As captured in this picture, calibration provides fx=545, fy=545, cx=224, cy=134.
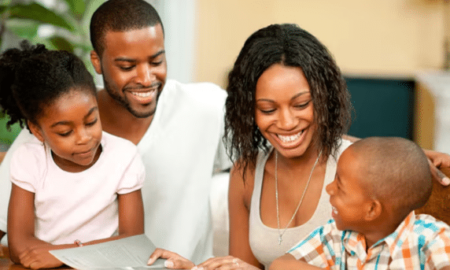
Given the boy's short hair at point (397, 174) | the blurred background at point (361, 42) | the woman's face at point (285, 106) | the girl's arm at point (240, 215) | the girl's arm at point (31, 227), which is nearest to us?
the boy's short hair at point (397, 174)

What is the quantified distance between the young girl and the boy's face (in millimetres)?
588

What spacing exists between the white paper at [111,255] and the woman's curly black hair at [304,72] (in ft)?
1.68

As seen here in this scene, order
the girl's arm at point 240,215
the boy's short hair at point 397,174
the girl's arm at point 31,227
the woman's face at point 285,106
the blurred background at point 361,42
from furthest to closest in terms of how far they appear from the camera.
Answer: the blurred background at point 361,42
the girl's arm at point 240,215
the woman's face at point 285,106
the girl's arm at point 31,227
the boy's short hair at point 397,174

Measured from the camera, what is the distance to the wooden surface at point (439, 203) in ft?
4.71

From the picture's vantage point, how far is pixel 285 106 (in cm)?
151

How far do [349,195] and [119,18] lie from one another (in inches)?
40.6

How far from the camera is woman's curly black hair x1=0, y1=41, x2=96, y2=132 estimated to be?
Answer: 143cm

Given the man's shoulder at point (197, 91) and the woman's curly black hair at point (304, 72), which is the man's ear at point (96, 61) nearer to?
the man's shoulder at point (197, 91)

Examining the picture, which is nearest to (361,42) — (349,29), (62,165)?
(349,29)

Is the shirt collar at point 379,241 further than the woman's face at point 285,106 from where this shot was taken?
No

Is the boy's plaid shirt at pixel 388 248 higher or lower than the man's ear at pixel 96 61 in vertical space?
lower

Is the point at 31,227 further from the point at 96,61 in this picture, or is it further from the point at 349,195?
the point at 349,195

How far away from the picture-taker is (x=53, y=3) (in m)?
3.83

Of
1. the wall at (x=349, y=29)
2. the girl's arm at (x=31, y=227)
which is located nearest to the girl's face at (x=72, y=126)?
the girl's arm at (x=31, y=227)
